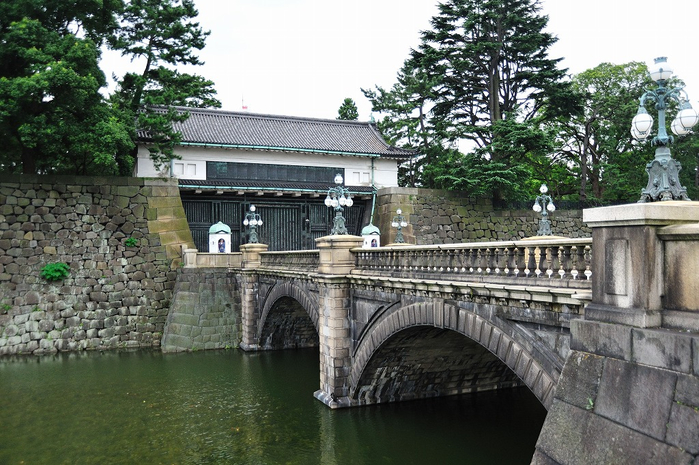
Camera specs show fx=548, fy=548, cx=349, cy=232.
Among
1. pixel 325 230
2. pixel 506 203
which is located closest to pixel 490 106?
pixel 506 203

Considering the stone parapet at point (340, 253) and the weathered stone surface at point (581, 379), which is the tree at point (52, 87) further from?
the weathered stone surface at point (581, 379)

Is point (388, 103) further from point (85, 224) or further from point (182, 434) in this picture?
point (182, 434)

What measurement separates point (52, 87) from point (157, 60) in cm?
869

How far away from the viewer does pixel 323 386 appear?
17406 mm

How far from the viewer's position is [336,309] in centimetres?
1609

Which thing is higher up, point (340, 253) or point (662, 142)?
point (662, 142)

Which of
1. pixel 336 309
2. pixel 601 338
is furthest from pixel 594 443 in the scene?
pixel 336 309

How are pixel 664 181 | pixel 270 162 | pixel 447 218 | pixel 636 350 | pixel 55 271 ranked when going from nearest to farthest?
pixel 636 350 → pixel 664 181 → pixel 55 271 → pixel 270 162 → pixel 447 218

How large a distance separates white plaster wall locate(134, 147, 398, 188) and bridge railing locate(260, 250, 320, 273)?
968 cm

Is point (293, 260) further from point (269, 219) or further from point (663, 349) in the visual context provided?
point (663, 349)

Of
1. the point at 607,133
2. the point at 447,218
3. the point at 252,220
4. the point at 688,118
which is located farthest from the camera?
the point at 607,133

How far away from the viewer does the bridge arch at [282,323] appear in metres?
23.7

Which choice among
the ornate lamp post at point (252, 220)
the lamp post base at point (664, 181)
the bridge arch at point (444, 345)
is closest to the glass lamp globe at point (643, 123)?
the lamp post base at point (664, 181)

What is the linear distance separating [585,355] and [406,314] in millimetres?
7104
